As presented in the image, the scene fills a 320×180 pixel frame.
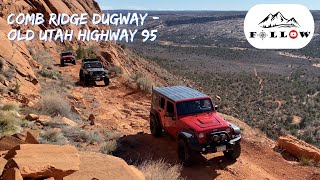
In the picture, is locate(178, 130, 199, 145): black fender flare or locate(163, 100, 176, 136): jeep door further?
locate(163, 100, 176, 136): jeep door

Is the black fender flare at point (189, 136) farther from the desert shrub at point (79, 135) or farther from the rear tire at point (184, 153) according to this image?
the desert shrub at point (79, 135)

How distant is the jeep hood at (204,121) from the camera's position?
10.5 meters

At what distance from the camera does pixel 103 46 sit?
38344 millimetres

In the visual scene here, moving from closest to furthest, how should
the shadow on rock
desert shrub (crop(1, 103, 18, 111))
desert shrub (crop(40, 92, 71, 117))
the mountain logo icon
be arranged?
1. the shadow on rock
2. desert shrub (crop(1, 103, 18, 111))
3. desert shrub (crop(40, 92, 71, 117))
4. the mountain logo icon

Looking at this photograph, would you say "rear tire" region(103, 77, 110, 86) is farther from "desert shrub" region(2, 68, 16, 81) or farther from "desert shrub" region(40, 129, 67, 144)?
"desert shrub" region(40, 129, 67, 144)

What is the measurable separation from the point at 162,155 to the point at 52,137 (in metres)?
3.34

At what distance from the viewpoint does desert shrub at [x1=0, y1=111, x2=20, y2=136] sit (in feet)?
33.0

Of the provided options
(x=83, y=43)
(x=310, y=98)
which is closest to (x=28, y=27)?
(x=83, y=43)

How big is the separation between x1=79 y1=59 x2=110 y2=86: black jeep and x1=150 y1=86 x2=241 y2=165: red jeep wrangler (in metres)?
11.6

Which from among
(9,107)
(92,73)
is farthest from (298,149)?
(92,73)

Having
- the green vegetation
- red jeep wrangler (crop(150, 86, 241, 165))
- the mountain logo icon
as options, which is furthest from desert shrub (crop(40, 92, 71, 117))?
the mountain logo icon

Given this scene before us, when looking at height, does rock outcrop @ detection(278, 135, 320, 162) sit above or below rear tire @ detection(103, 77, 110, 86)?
below

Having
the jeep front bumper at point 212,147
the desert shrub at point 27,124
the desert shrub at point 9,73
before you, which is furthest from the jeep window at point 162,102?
the desert shrub at point 9,73

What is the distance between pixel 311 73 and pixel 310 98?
23.9m
